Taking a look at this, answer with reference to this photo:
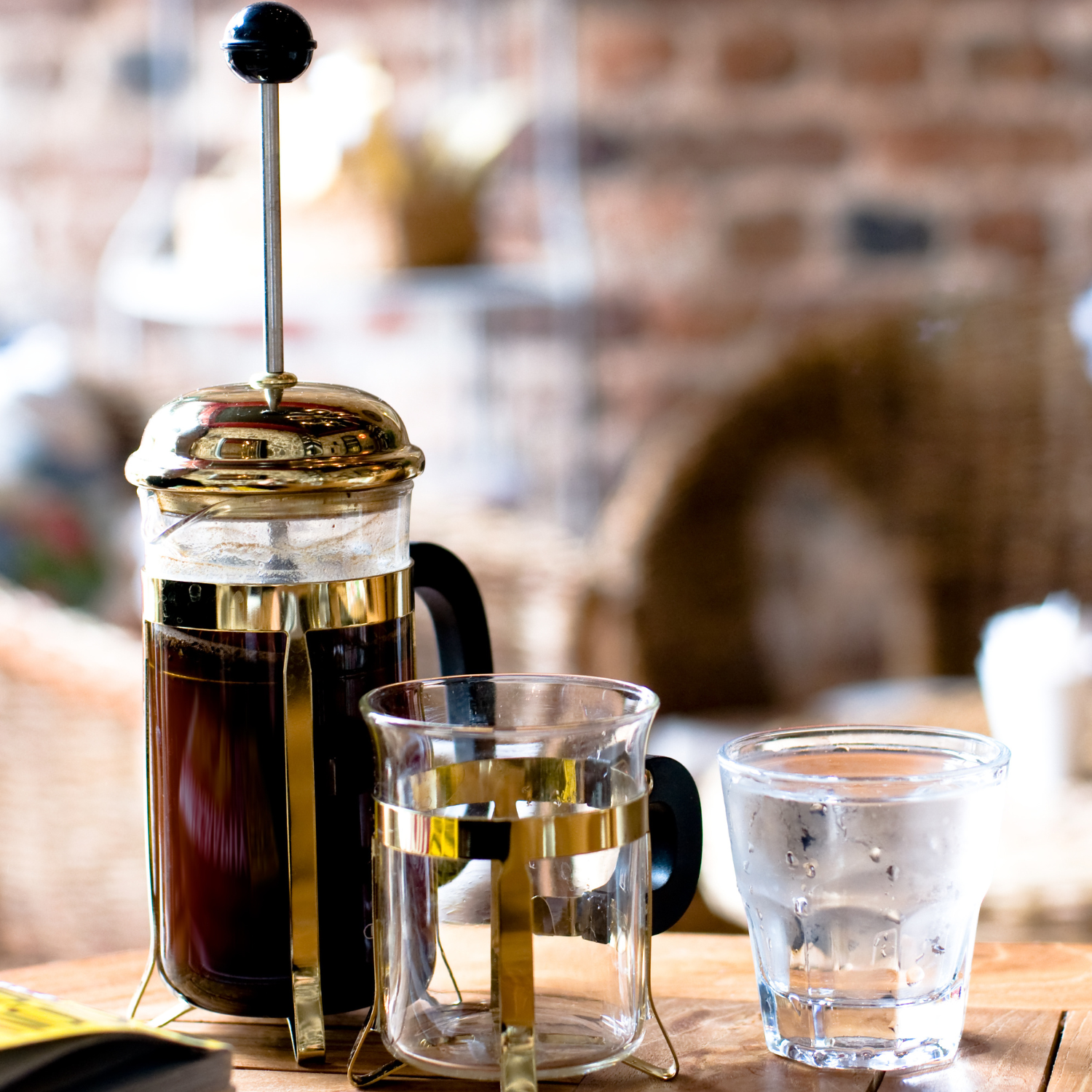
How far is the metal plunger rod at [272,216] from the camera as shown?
1.80 feet

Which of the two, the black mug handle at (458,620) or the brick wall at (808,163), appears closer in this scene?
the black mug handle at (458,620)

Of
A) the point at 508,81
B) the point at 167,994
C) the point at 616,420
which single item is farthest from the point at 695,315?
the point at 167,994

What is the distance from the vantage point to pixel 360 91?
1.78m

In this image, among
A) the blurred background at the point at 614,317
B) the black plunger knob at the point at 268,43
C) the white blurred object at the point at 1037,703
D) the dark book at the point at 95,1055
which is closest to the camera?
the dark book at the point at 95,1055

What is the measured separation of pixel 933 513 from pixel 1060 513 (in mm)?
150

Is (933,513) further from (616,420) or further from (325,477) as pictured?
(325,477)

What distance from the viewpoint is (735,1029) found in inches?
22.5

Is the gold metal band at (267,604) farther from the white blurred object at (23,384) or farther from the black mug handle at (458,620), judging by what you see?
the white blurred object at (23,384)

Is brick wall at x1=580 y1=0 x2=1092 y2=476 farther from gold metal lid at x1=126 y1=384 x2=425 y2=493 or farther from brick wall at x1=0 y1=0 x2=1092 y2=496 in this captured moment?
gold metal lid at x1=126 y1=384 x2=425 y2=493

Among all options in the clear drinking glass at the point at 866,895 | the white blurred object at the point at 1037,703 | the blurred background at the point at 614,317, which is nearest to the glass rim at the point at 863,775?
the clear drinking glass at the point at 866,895

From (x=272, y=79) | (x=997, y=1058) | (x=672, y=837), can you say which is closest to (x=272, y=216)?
(x=272, y=79)

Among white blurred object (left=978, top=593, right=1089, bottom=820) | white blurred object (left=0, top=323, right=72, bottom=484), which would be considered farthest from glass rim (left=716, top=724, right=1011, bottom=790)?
white blurred object (left=0, top=323, right=72, bottom=484)

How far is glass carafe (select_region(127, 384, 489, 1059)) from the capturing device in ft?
1.71

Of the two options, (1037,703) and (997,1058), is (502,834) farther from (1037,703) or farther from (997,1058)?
(1037,703)
